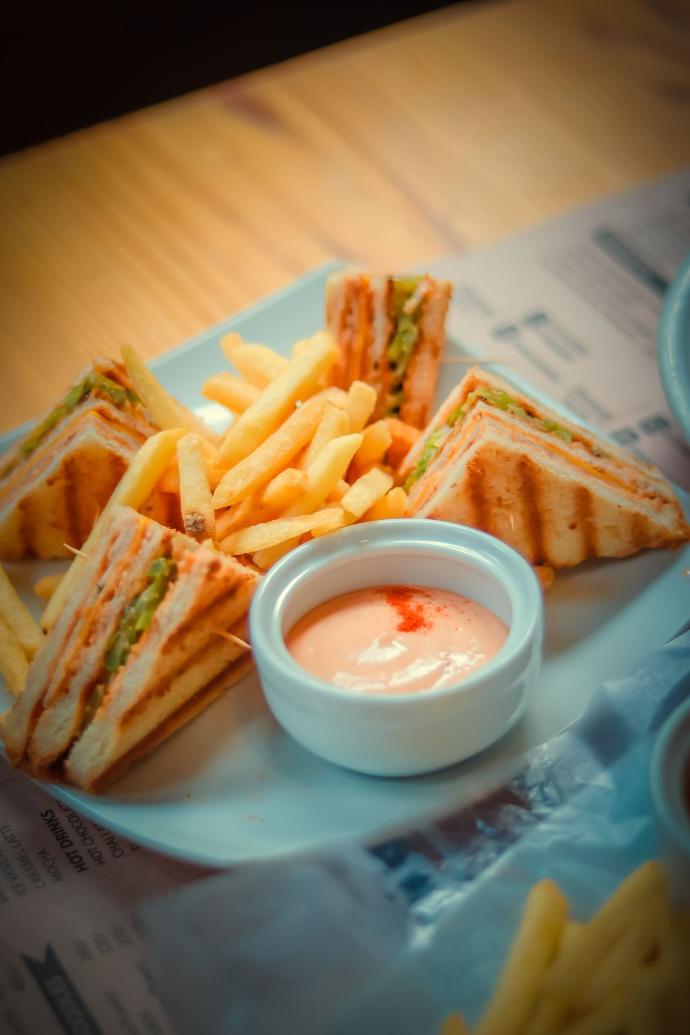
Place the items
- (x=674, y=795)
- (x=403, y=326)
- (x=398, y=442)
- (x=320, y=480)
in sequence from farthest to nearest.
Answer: (x=403, y=326)
(x=398, y=442)
(x=320, y=480)
(x=674, y=795)

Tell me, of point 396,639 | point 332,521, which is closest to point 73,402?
point 332,521

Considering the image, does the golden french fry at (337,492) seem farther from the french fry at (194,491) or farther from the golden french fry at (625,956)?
the golden french fry at (625,956)

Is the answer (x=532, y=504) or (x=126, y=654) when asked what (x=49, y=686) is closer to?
(x=126, y=654)

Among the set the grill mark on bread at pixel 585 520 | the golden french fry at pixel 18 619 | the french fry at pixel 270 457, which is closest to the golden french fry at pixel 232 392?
the french fry at pixel 270 457

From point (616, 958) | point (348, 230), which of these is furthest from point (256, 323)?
point (616, 958)

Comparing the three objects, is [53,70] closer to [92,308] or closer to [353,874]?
[92,308]

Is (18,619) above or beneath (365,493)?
beneath

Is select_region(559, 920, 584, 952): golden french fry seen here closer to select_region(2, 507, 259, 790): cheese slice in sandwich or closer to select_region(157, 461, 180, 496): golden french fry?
select_region(2, 507, 259, 790): cheese slice in sandwich

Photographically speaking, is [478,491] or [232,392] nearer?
[478,491]
